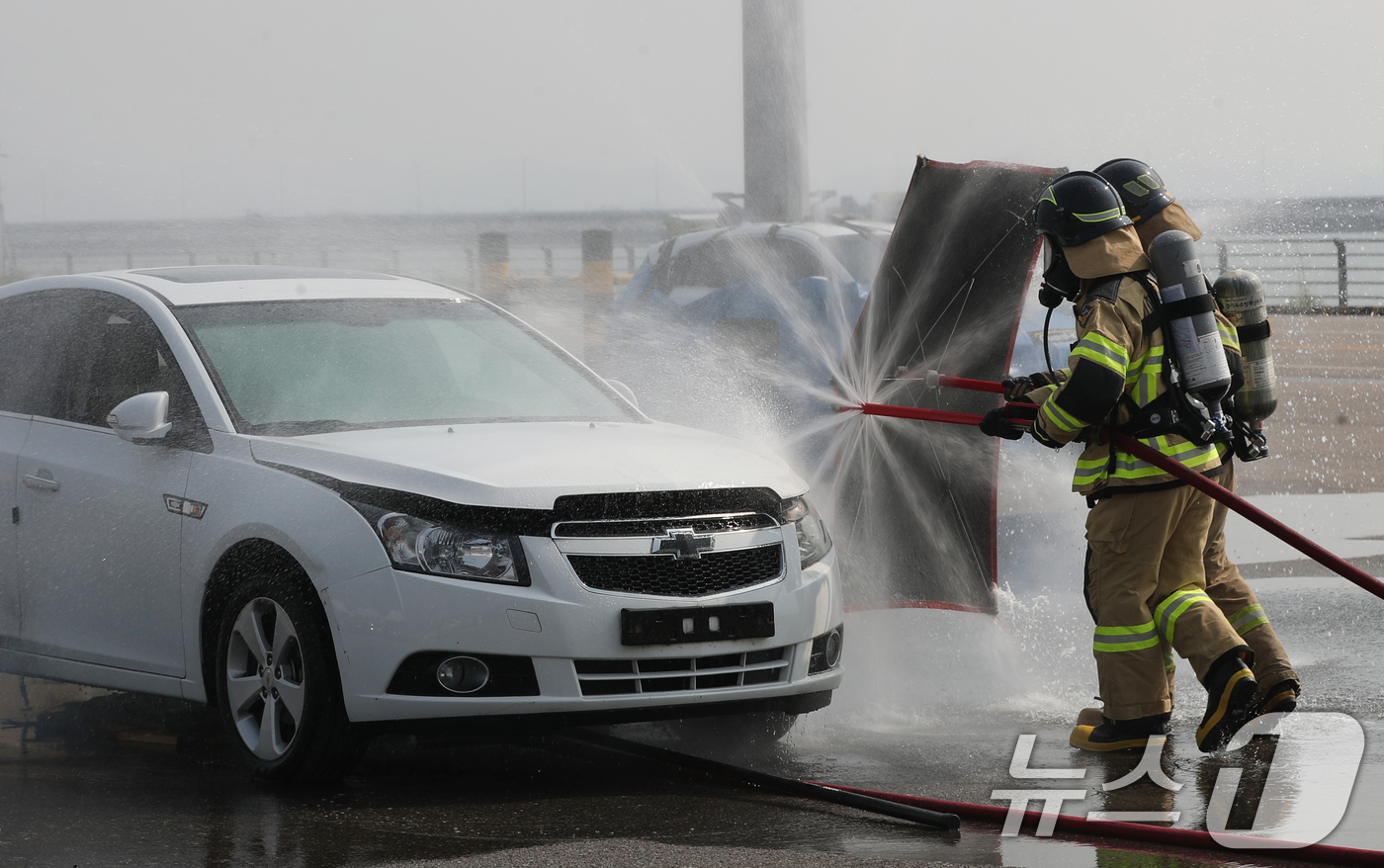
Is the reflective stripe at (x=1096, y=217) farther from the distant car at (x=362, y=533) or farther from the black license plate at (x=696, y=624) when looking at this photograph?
the black license plate at (x=696, y=624)

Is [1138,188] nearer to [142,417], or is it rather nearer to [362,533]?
[362,533]

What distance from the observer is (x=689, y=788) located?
464cm

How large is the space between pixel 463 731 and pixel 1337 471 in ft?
31.4

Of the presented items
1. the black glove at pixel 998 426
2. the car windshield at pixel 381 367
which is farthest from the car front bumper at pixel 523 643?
the black glove at pixel 998 426

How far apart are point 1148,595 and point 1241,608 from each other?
496 mm

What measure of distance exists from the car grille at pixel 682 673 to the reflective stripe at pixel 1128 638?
3.46 ft

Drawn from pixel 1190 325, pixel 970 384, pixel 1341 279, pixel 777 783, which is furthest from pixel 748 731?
pixel 1341 279

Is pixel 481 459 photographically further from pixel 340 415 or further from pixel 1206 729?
pixel 1206 729

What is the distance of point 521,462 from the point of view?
4.64 m

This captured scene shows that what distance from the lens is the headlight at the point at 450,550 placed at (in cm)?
439

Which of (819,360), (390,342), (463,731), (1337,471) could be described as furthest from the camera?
(1337,471)

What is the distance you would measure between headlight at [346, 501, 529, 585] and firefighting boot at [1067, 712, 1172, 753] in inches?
75.5

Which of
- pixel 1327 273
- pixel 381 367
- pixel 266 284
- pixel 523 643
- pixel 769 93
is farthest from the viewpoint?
pixel 1327 273

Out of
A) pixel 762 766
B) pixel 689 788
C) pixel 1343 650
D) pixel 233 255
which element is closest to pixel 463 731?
pixel 689 788
